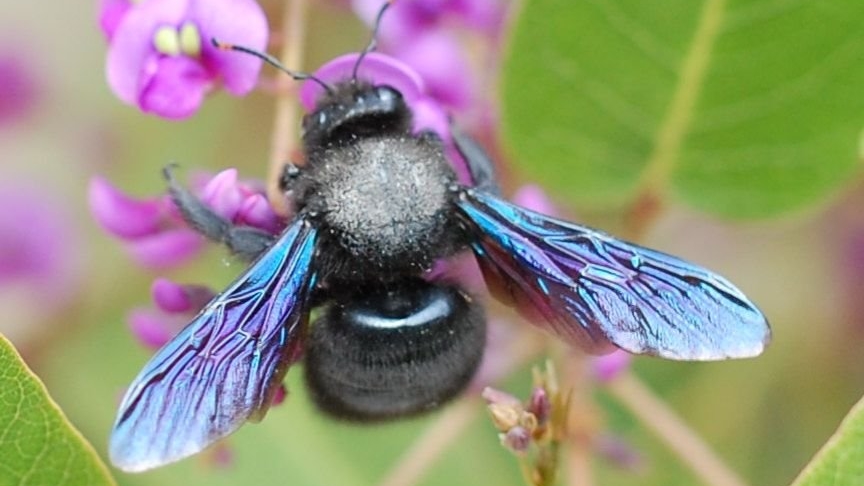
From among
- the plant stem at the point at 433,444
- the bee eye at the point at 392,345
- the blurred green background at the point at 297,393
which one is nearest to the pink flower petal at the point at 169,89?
the bee eye at the point at 392,345

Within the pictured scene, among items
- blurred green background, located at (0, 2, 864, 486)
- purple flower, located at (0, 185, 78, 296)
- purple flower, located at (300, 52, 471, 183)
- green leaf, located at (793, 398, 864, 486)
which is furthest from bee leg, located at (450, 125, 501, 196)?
purple flower, located at (0, 185, 78, 296)

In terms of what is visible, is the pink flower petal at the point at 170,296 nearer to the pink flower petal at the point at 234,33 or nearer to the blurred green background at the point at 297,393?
the pink flower petal at the point at 234,33

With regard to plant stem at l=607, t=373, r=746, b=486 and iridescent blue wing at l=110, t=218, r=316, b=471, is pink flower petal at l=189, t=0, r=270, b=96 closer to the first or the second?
iridescent blue wing at l=110, t=218, r=316, b=471

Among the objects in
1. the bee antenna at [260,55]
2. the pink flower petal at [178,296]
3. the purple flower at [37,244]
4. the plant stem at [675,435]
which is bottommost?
the purple flower at [37,244]

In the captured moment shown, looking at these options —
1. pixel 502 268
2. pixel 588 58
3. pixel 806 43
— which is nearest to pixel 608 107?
pixel 588 58

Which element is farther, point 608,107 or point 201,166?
point 201,166

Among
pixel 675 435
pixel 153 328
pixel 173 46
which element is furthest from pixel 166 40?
pixel 675 435

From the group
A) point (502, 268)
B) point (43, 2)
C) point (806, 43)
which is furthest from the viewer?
point (43, 2)

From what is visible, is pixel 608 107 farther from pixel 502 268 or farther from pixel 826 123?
pixel 502 268
